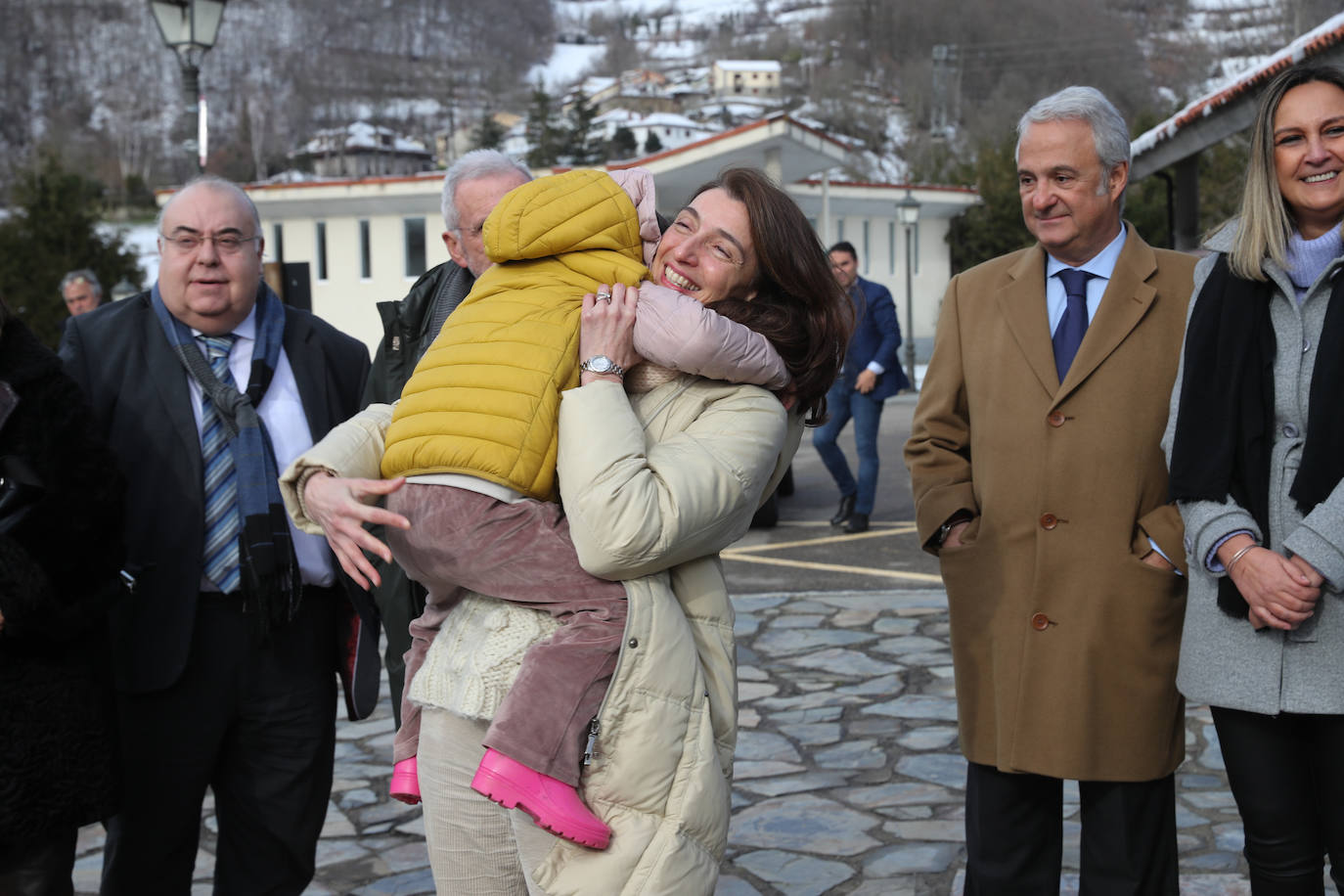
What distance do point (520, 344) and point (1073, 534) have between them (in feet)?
5.27

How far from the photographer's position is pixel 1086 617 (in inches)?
127

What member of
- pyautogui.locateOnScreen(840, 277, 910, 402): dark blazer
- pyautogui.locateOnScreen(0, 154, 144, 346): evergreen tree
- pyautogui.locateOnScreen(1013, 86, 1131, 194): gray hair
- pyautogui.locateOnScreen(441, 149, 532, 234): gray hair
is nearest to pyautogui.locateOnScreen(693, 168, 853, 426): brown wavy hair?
pyautogui.locateOnScreen(1013, 86, 1131, 194): gray hair

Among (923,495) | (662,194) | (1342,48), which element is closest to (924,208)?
(662,194)

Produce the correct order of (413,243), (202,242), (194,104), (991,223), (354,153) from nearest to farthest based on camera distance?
(202,242)
(194,104)
(413,243)
(991,223)
(354,153)

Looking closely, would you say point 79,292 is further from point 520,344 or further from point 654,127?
point 654,127

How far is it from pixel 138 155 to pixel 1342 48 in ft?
463

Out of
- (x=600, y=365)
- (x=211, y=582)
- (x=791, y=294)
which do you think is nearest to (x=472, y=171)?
(x=211, y=582)

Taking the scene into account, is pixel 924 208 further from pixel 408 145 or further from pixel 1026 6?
pixel 1026 6

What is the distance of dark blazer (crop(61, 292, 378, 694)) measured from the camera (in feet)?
11.0

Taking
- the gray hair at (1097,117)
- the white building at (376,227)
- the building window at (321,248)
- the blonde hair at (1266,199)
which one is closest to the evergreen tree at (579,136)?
the white building at (376,227)

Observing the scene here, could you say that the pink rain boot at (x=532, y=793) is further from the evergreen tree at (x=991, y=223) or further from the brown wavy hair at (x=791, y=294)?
the evergreen tree at (x=991, y=223)

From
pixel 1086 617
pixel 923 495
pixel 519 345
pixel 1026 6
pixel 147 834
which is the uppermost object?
pixel 1026 6

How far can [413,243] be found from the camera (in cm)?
3462

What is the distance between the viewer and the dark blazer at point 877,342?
10.5 m
